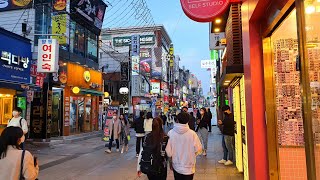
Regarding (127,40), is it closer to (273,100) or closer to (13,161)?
(273,100)

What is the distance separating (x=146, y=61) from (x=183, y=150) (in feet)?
173

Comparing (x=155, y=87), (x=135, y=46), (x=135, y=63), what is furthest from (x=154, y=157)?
(x=155, y=87)

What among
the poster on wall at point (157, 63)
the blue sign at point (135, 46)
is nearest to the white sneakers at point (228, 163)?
the blue sign at point (135, 46)

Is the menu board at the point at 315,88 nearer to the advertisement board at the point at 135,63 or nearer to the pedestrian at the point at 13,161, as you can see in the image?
the pedestrian at the point at 13,161

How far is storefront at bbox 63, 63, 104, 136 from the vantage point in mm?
20234

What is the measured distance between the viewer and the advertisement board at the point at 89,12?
21.1 meters

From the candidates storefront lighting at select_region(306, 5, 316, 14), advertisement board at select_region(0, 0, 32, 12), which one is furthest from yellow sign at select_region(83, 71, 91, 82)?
storefront lighting at select_region(306, 5, 316, 14)

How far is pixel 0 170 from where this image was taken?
3395mm

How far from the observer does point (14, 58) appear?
14.7 m

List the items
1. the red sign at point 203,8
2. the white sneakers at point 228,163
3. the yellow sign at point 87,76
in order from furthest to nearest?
the yellow sign at point 87,76 → the white sneakers at point 228,163 → the red sign at point 203,8

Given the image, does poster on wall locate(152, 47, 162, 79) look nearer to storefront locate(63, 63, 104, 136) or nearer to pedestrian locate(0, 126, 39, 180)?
storefront locate(63, 63, 104, 136)

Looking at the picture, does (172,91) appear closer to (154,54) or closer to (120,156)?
(154,54)

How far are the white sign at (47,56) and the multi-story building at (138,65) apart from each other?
18.3 meters

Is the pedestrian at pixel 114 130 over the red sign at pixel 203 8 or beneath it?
beneath
